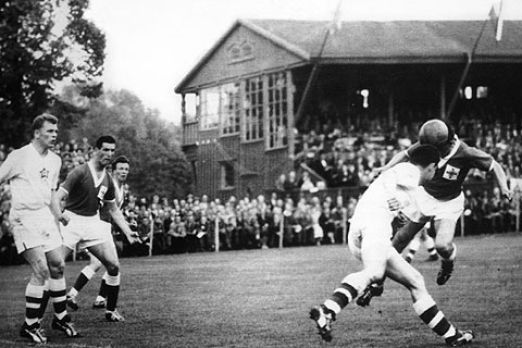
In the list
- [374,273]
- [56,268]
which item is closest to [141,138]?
[56,268]

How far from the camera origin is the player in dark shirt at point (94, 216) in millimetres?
11023

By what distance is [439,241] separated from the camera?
13211 millimetres

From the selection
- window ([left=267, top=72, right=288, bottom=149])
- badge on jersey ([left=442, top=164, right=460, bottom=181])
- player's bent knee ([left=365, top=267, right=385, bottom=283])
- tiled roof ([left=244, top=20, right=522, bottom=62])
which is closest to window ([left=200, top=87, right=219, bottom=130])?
window ([left=267, top=72, right=288, bottom=149])

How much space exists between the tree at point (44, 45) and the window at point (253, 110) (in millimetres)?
8160

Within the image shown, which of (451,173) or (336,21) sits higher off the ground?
(336,21)

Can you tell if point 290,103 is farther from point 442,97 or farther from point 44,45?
point 44,45

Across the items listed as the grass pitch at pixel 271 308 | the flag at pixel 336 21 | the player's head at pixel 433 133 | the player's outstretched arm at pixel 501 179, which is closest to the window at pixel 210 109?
the flag at pixel 336 21

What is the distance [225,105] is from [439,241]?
957 inches

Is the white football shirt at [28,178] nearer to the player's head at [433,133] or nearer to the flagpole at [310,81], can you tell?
the player's head at [433,133]

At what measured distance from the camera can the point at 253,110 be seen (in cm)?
3700

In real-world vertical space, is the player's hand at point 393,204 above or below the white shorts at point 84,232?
above

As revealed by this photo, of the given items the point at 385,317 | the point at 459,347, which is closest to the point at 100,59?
the point at 385,317

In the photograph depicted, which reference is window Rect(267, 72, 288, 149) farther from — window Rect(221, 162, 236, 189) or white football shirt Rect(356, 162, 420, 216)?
white football shirt Rect(356, 162, 420, 216)

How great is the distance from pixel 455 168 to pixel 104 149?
4878 millimetres
